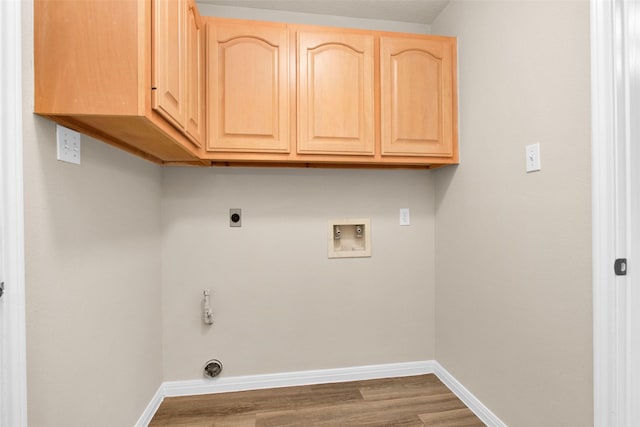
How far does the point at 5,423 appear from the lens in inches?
31.6

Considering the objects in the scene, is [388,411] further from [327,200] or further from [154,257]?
[154,257]

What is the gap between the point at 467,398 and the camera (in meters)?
1.83

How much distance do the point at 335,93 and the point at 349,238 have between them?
38.8 inches

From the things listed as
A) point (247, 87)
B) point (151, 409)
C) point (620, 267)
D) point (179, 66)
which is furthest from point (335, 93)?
point (151, 409)

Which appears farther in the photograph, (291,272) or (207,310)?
(291,272)

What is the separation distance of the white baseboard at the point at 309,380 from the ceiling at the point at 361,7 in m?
2.47

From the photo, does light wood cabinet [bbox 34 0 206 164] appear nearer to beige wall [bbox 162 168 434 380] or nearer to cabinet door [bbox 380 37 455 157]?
beige wall [bbox 162 168 434 380]

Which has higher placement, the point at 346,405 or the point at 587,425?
the point at 587,425

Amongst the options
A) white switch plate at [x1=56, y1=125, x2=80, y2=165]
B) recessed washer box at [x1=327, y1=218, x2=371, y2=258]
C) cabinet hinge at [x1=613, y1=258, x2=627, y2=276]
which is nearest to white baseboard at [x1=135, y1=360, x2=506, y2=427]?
recessed washer box at [x1=327, y1=218, x2=371, y2=258]

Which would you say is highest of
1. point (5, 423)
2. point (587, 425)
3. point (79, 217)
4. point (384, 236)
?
point (79, 217)

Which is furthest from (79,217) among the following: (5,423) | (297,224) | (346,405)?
(346,405)

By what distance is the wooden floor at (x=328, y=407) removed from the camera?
1692mm

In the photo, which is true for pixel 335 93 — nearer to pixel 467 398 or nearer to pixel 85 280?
pixel 85 280

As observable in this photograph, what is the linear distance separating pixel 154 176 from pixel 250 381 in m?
1.46
